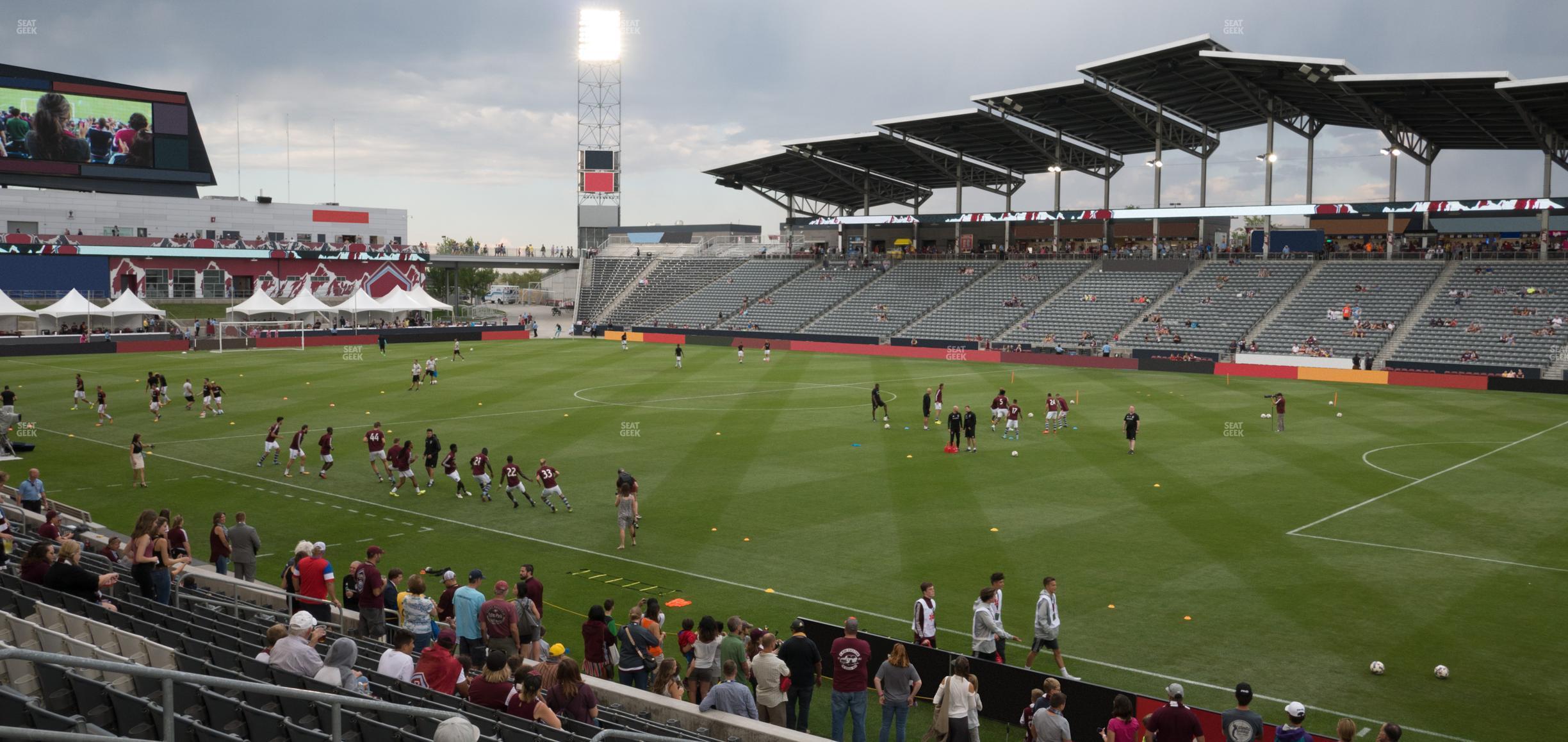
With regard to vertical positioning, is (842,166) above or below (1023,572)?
above

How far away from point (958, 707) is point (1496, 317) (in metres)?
59.3

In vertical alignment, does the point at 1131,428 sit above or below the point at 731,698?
above

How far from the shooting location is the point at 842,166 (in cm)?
8962

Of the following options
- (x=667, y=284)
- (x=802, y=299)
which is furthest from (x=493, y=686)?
(x=667, y=284)

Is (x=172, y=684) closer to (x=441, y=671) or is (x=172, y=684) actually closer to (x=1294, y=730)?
(x=441, y=671)

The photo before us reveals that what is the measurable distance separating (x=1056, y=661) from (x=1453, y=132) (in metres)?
62.5

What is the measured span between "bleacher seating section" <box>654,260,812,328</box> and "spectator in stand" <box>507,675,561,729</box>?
7756 centimetres

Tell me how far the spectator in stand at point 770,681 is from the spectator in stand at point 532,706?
8.86 feet

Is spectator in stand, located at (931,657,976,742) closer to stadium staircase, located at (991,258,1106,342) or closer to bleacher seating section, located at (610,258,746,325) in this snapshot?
stadium staircase, located at (991,258,1106,342)

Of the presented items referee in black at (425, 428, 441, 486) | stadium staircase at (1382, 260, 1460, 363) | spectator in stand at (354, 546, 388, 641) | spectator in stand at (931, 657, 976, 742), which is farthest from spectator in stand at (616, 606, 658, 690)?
stadium staircase at (1382, 260, 1460, 363)

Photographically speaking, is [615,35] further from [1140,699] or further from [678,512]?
[1140,699]

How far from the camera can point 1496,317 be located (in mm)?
58281

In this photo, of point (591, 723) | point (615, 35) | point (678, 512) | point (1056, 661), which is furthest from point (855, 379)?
point (615, 35)

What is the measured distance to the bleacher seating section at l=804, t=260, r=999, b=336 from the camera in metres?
79.2
